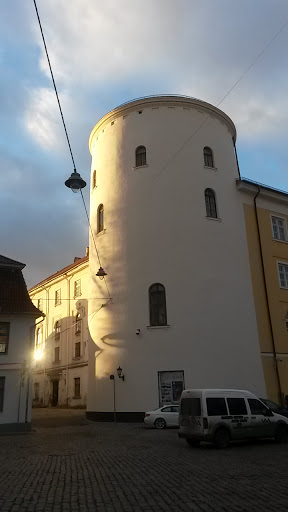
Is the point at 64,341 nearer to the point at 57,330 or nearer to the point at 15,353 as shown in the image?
the point at 57,330

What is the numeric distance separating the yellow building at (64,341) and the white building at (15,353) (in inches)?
646

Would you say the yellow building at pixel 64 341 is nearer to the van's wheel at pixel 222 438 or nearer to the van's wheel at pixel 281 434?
the van's wheel at pixel 281 434

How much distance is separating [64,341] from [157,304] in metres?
20.4

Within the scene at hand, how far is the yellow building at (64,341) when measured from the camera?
39.2m

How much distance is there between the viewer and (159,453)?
12312mm

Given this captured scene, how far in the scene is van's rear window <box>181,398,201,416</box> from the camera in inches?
539

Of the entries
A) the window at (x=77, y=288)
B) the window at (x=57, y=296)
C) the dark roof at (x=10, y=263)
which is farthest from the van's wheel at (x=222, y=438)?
the window at (x=57, y=296)

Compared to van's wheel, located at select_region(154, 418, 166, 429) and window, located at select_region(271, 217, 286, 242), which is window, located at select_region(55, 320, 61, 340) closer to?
window, located at select_region(271, 217, 286, 242)

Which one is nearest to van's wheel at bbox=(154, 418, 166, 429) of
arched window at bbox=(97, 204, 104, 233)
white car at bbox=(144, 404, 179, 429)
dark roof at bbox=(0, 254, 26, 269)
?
white car at bbox=(144, 404, 179, 429)

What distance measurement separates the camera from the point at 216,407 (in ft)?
45.2

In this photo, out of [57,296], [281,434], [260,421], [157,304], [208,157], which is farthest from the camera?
[57,296]

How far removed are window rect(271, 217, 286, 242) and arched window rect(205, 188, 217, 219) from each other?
5.29 m

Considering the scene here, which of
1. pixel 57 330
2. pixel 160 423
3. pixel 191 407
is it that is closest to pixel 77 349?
pixel 57 330

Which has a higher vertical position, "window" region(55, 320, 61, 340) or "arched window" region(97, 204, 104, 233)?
"arched window" region(97, 204, 104, 233)
